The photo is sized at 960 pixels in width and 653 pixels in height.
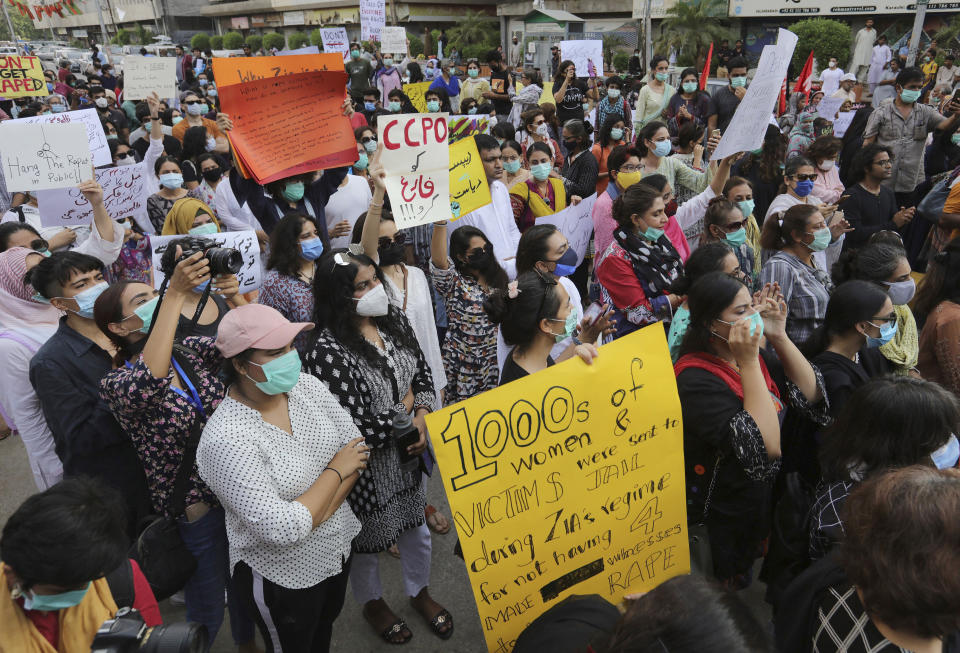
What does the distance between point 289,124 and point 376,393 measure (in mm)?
2704

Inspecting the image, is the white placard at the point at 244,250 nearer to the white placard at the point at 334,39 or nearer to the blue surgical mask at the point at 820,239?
the blue surgical mask at the point at 820,239

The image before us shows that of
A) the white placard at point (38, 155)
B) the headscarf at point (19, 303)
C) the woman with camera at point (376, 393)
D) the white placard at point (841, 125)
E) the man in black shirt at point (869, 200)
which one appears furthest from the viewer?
the white placard at point (841, 125)

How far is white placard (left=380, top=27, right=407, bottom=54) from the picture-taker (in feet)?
38.6

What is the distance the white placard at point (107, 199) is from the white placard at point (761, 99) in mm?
4754

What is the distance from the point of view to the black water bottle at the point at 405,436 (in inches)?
101

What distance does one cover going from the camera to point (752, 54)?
89.7 ft

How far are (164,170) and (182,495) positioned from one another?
13.3 ft

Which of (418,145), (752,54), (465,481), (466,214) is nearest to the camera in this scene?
(465,481)

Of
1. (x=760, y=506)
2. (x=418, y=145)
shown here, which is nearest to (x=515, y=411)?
(x=760, y=506)

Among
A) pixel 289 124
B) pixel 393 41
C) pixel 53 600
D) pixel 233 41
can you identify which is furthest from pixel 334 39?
pixel 233 41

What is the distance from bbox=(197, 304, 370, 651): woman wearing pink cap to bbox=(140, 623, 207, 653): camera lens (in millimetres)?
486

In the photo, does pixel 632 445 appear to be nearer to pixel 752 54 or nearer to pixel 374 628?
pixel 374 628

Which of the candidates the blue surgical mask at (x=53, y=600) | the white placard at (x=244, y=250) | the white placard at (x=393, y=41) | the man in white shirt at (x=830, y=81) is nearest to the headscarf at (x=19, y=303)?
the white placard at (x=244, y=250)

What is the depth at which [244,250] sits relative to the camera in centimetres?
407
